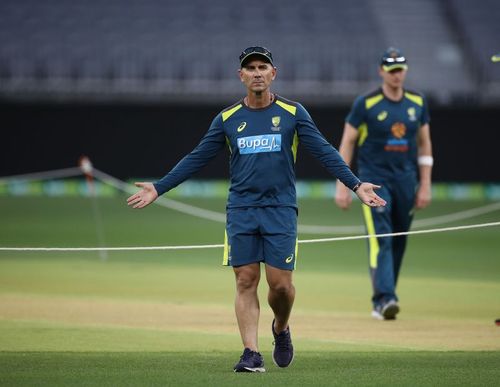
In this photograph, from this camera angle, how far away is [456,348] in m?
9.67

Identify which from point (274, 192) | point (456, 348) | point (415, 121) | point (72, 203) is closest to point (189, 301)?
point (415, 121)

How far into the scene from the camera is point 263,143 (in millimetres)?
8148

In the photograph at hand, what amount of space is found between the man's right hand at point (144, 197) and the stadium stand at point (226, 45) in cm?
2293

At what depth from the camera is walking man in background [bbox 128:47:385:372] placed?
8117 millimetres

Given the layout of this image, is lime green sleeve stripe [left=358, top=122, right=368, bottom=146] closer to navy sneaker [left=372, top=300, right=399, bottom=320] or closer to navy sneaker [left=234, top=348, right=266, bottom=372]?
navy sneaker [left=372, top=300, right=399, bottom=320]

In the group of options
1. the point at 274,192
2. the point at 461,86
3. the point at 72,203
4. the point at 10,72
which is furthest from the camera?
the point at 461,86

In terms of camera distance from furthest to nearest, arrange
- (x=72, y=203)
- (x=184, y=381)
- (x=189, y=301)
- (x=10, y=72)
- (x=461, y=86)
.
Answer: (x=461, y=86)
(x=10, y=72)
(x=72, y=203)
(x=189, y=301)
(x=184, y=381)

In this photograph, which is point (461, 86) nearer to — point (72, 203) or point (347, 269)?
point (72, 203)

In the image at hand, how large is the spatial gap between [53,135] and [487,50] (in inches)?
536

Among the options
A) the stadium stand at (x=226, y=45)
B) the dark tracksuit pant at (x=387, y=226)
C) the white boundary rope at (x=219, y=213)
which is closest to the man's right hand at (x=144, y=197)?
the dark tracksuit pant at (x=387, y=226)

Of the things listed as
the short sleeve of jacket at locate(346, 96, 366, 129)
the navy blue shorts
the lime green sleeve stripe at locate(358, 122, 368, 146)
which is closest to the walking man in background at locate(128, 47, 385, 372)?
the navy blue shorts

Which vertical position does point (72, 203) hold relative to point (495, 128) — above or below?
below

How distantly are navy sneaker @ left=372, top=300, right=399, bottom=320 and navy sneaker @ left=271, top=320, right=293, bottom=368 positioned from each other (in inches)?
127

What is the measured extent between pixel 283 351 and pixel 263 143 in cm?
142
